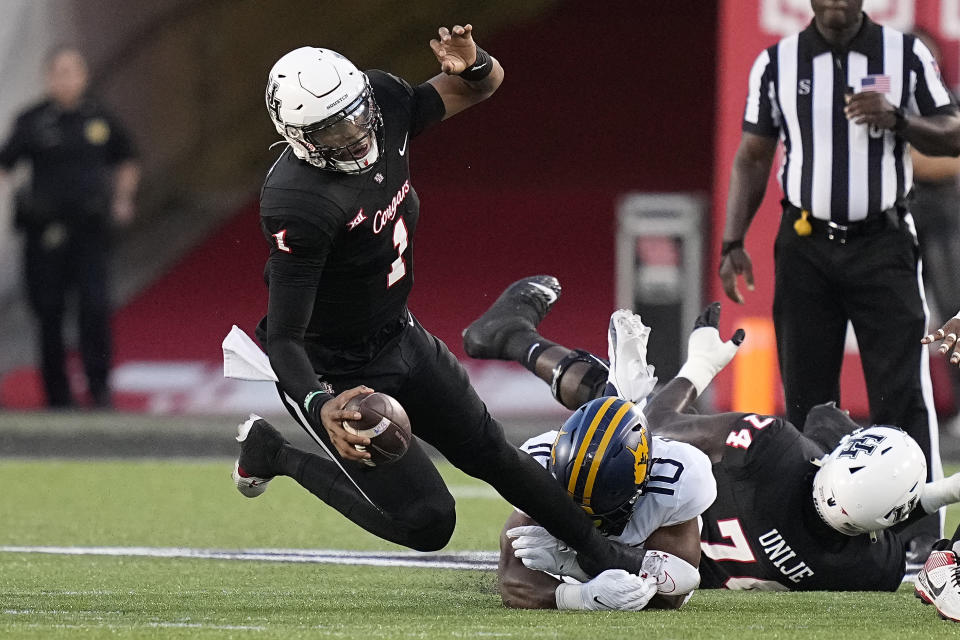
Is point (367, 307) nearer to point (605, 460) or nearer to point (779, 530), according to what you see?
point (605, 460)

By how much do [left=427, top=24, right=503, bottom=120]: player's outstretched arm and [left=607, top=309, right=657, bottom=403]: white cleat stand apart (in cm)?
93

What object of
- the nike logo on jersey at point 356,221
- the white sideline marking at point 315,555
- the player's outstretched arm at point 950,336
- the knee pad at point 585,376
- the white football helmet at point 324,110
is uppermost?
the white football helmet at point 324,110

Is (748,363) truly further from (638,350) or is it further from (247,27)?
(247,27)

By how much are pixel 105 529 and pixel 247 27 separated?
21.2 feet

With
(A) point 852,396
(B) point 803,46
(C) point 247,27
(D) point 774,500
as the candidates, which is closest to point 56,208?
(C) point 247,27

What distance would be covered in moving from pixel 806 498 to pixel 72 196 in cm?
537

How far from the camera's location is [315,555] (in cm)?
513

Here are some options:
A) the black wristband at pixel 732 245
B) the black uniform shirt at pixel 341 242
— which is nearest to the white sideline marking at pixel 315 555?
the black uniform shirt at pixel 341 242

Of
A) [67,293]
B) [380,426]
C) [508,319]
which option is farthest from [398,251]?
[67,293]

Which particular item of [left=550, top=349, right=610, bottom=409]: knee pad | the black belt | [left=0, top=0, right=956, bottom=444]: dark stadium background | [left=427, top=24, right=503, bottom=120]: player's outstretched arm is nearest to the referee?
the black belt

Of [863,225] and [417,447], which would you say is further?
[863,225]

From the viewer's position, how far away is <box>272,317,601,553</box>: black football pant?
4.01 meters

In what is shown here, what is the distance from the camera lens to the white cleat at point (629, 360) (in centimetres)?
485

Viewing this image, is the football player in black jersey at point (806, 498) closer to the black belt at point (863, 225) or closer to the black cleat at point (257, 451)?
the black belt at point (863, 225)
